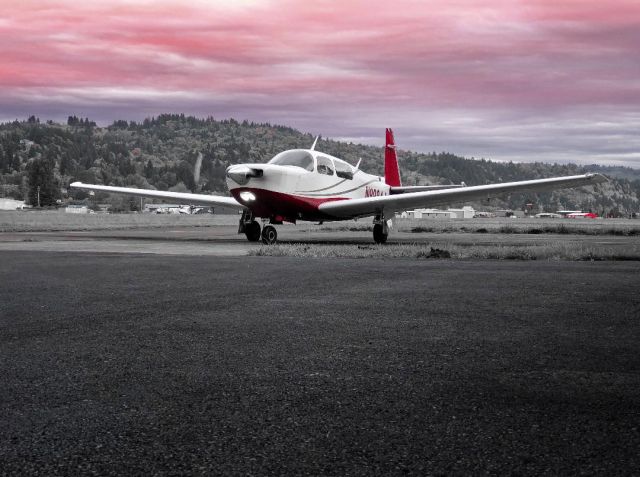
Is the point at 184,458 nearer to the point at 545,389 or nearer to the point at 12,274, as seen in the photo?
the point at 545,389

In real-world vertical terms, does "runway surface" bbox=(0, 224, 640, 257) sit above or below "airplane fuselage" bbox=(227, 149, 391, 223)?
below

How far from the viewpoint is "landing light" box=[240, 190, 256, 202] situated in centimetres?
2106

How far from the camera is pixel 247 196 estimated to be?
21.2 metres

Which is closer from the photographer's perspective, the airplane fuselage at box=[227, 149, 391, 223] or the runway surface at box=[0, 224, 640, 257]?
the runway surface at box=[0, 224, 640, 257]

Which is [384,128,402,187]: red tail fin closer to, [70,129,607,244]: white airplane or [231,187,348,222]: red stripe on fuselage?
[70,129,607,244]: white airplane

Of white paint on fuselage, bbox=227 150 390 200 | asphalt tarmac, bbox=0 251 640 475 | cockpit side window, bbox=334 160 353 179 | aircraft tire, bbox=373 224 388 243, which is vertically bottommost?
asphalt tarmac, bbox=0 251 640 475

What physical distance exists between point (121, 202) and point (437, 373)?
184 meters

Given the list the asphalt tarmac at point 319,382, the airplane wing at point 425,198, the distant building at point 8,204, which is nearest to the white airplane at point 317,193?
the airplane wing at point 425,198

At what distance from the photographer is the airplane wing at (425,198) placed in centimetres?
2145

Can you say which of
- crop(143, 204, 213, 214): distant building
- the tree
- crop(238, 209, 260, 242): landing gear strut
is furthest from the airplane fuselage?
the tree

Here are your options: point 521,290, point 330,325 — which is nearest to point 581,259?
point 521,290

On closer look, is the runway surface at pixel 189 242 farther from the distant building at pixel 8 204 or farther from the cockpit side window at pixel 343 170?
the distant building at pixel 8 204

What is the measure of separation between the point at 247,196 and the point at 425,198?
18.6ft

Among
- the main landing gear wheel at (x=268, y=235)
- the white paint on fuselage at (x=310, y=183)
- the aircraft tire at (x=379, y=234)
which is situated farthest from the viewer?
the aircraft tire at (x=379, y=234)
